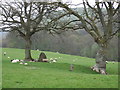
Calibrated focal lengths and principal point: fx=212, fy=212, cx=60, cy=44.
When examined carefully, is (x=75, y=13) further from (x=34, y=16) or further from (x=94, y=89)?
(x=94, y=89)

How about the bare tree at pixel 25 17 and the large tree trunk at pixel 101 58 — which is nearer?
the large tree trunk at pixel 101 58

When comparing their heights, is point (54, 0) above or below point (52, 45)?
above

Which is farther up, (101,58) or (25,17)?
(25,17)

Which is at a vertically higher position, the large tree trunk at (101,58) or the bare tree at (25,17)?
the bare tree at (25,17)

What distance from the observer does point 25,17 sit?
22.7m

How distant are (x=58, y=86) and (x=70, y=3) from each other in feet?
39.4

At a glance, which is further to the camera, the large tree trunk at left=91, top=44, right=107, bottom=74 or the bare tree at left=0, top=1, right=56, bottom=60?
the bare tree at left=0, top=1, right=56, bottom=60

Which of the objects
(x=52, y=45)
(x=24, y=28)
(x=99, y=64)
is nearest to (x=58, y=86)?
(x=99, y=64)

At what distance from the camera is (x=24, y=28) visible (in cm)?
2256

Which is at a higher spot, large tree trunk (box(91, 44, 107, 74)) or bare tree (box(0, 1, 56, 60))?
bare tree (box(0, 1, 56, 60))

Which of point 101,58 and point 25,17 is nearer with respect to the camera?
point 101,58

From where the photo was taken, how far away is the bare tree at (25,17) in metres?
21.5

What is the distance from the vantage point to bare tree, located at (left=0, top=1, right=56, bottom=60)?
2153 centimetres

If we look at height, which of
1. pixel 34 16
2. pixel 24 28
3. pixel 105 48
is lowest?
pixel 105 48
